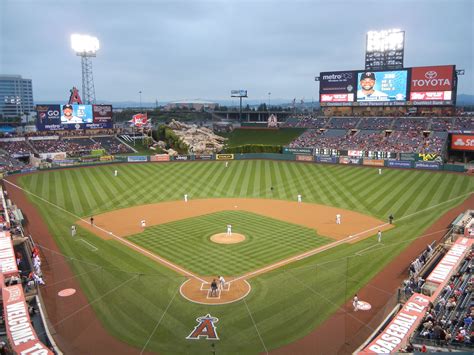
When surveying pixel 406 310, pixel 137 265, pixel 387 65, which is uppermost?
pixel 387 65

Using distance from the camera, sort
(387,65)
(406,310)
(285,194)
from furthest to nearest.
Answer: (387,65)
(285,194)
(406,310)

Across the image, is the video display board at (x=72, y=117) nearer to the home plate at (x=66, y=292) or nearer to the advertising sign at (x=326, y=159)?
the advertising sign at (x=326, y=159)

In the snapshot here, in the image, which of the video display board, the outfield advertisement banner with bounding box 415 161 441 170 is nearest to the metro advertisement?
the outfield advertisement banner with bounding box 415 161 441 170

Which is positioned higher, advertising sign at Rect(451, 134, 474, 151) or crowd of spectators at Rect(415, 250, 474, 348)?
advertising sign at Rect(451, 134, 474, 151)

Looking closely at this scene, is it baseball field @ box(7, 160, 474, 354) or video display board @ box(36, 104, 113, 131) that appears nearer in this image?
baseball field @ box(7, 160, 474, 354)

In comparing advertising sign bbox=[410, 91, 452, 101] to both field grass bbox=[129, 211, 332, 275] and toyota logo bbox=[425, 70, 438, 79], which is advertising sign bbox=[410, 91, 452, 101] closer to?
toyota logo bbox=[425, 70, 438, 79]

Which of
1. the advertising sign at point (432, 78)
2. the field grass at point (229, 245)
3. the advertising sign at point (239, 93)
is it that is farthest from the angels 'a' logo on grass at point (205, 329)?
the advertising sign at point (239, 93)

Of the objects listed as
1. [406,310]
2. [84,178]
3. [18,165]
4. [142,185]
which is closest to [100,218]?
[142,185]

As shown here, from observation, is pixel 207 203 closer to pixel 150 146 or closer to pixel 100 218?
pixel 100 218
